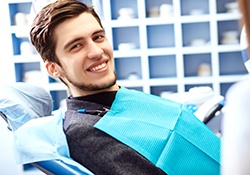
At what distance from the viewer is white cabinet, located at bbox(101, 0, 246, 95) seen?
2.97 meters

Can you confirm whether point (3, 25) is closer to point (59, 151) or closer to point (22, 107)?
point (22, 107)

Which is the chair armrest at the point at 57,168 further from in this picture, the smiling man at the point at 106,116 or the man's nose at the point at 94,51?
the man's nose at the point at 94,51

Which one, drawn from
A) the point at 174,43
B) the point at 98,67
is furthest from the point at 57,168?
the point at 174,43

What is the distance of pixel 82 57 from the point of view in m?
1.28

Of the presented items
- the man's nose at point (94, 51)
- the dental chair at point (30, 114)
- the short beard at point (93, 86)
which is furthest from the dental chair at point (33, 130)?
the man's nose at point (94, 51)

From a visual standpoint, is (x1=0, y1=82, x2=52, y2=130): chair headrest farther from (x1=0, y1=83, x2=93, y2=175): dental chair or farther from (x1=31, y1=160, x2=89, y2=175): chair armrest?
(x1=31, y1=160, x2=89, y2=175): chair armrest

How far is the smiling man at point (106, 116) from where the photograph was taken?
1.12 metres

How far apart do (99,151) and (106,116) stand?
13 cm

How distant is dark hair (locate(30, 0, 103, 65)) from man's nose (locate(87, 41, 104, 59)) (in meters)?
0.11

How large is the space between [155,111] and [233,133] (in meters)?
0.79

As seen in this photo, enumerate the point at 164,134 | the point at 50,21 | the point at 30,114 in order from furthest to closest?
the point at 30,114 < the point at 50,21 < the point at 164,134

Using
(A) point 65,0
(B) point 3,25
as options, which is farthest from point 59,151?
(B) point 3,25

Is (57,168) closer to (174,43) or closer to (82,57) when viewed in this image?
(82,57)

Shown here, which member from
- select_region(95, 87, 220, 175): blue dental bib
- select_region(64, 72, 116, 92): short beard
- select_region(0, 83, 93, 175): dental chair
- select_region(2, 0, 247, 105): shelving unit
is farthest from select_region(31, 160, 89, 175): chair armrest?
select_region(2, 0, 247, 105): shelving unit
